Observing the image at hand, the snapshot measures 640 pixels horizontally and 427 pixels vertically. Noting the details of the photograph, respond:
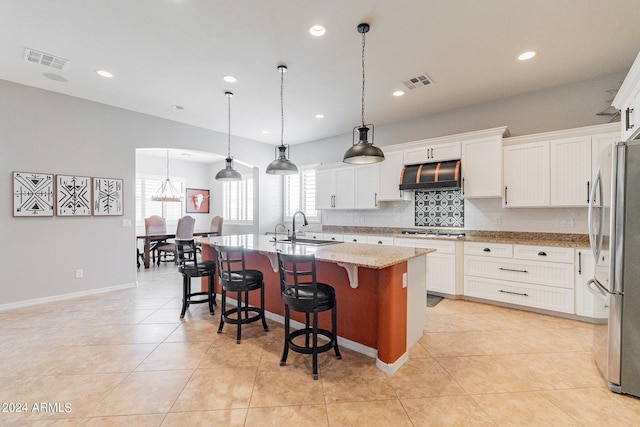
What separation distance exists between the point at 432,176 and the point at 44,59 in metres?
5.17

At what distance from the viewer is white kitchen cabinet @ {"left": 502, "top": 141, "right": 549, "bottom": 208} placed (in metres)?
3.70

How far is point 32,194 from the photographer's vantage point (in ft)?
13.0

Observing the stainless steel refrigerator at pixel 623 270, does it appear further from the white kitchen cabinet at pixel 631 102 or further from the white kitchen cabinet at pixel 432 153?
the white kitchen cabinet at pixel 432 153

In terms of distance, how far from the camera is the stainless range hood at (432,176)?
14.0 ft

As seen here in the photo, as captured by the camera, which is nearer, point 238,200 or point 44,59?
point 44,59

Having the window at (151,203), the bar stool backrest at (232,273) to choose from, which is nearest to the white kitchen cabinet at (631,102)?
the bar stool backrest at (232,273)

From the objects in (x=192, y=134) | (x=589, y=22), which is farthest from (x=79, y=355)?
(x=589, y=22)

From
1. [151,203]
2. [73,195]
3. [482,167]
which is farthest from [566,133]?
[151,203]

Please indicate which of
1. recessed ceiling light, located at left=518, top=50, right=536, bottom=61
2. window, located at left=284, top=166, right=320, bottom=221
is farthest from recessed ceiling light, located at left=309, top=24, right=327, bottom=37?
window, located at left=284, top=166, right=320, bottom=221

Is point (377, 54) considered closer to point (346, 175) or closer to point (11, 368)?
point (346, 175)

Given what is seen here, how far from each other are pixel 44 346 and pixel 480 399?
3862 millimetres

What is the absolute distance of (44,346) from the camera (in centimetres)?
274

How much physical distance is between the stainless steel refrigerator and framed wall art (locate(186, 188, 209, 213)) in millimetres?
9442

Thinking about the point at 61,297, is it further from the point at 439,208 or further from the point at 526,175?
the point at 526,175
